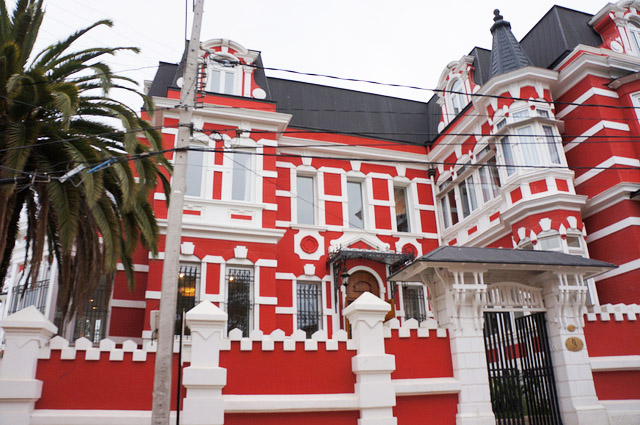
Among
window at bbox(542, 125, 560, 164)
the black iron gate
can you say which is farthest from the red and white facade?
the black iron gate

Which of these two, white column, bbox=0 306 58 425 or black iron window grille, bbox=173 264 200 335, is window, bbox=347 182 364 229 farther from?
white column, bbox=0 306 58 425

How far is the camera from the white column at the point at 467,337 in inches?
375

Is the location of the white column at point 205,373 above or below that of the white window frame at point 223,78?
below

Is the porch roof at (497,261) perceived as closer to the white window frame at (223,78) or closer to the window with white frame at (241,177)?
the window with white frame at (241,177)

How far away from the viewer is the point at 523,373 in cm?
1044

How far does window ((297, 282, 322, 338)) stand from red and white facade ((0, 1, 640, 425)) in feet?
0.22

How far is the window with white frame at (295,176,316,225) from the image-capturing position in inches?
744

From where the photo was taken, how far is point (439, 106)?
22062mm

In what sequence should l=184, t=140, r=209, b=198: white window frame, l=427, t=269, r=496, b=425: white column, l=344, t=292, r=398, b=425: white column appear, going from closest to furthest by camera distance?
l=344, t=292, r=398, b=425: white column < l=427, t=269, r=496, b=425: white column < l=184, t=140, r=209, b=198: white window frame

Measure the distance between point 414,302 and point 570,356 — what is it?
842 cm

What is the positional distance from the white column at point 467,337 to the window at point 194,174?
9.14m

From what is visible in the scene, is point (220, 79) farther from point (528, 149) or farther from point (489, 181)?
point (528, 149)

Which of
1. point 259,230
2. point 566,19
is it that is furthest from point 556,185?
point 259,230

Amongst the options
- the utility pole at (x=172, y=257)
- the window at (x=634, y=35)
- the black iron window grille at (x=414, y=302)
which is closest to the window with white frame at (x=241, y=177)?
the black iron window grille at (x=414, y=302)
